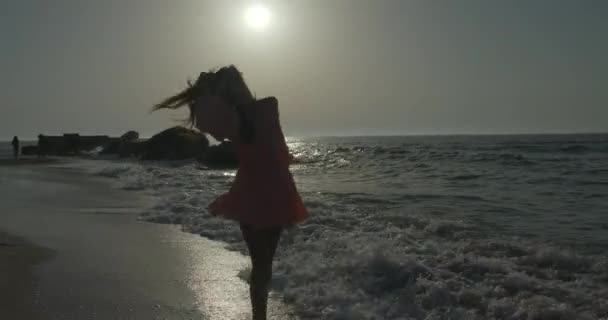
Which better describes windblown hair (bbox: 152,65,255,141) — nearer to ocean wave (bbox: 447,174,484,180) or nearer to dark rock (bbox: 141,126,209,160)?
ocean wave (bbox: 447,174,484,180)

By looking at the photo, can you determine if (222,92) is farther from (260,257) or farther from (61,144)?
(61,144)

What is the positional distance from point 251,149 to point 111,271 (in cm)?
328

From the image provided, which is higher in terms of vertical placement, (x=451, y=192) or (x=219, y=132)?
(x=219, y=132)

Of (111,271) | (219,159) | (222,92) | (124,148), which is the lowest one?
(111,271)

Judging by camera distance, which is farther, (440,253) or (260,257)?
(440,253)

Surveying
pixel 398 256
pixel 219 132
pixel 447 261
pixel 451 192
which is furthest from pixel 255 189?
pixel 451 192

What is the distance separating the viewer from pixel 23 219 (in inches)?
343

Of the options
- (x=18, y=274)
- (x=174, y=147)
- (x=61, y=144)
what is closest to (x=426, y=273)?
(x=18, y=274)

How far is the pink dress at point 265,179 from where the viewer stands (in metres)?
2.88

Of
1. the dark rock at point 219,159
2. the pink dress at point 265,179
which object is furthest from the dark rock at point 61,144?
the pink dress at point 265,179

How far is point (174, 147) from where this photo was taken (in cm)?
3856

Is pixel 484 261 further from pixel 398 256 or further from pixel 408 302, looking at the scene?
pixel 408 302

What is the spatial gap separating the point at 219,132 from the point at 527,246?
17.6 ft

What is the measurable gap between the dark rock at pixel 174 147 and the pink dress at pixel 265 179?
34.4 m
